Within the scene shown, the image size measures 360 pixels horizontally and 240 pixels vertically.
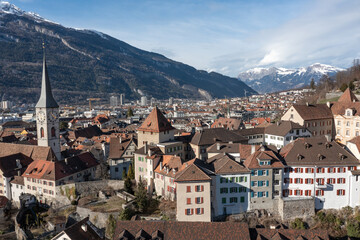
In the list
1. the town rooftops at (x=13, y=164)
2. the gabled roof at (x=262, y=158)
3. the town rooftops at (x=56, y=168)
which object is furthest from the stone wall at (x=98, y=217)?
the town rooftops at (x=13, y=164)

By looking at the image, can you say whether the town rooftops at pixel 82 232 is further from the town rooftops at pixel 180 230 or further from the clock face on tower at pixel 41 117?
the clock face on tower at pixel 41 117

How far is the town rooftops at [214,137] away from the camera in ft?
221

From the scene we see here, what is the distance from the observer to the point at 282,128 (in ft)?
248

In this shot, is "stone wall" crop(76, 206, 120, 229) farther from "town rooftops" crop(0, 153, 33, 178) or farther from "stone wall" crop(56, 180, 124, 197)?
"town rooftops" crop(0, 153, 33, 178)

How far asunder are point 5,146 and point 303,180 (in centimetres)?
7219

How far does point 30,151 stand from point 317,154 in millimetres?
64609

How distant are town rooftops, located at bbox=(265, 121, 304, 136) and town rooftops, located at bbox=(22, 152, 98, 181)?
44.7m

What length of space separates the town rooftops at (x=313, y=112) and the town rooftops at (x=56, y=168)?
5437cm

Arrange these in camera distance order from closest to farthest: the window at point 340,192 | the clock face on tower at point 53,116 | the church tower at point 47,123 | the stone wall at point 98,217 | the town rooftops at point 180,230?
the town rooftops at point 180,230, the stone wall at point 98,217, the window at point 340,192, the church tower at point 47,123, the clock face on tower at point 53,116

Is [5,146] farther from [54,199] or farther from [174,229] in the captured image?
[174,229]

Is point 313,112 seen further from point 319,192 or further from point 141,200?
A: point 141,200

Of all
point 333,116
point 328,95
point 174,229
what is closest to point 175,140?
point 174,229

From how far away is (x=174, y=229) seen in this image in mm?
38531

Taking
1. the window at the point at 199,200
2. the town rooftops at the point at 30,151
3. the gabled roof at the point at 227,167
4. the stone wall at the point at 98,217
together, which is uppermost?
the gabled roof at the point at 227,167
